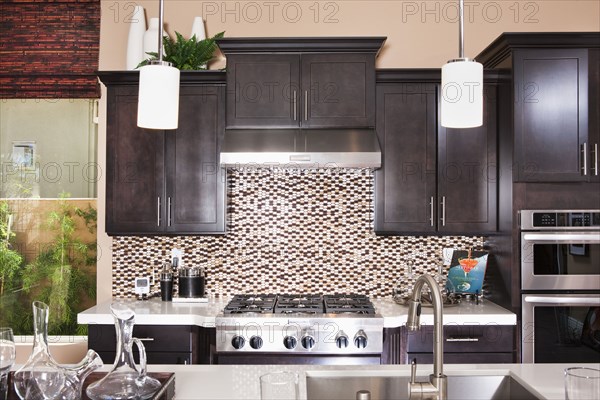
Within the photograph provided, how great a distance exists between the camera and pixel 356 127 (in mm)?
3488

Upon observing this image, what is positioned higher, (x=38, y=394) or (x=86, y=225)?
(x=86, y=225)

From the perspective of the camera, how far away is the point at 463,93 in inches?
58.9

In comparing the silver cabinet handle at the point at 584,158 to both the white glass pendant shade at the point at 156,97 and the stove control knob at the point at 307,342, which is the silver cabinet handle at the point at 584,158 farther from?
the white glass pendant shade at the point at 156,97

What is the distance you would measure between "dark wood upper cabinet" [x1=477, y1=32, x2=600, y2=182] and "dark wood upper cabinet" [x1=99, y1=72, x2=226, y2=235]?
1.72m

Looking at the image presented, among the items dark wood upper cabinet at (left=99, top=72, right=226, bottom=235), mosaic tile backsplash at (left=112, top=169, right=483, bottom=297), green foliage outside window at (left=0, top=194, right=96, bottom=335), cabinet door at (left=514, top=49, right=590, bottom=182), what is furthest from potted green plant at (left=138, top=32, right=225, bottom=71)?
cabinet door at (left=514, top=49, right=590, bottom=182)

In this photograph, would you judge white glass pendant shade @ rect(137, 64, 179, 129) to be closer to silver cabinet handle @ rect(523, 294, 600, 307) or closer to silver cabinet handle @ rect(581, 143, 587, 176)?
silver cabinet handle @ rect(523, 294, 600, 307)

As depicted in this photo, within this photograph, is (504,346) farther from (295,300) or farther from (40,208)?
(40,208)

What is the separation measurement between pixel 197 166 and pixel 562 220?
2.12 meters

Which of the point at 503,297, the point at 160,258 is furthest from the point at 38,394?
the point at 503,297

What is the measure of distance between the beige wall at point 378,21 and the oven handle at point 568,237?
135cm

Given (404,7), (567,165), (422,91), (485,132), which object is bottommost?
(567,165)

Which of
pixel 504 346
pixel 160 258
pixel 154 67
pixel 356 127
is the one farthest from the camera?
pixel 160 258

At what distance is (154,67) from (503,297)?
2622 mm

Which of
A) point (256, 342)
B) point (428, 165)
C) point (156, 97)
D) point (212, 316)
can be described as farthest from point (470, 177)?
point (156, 97)
